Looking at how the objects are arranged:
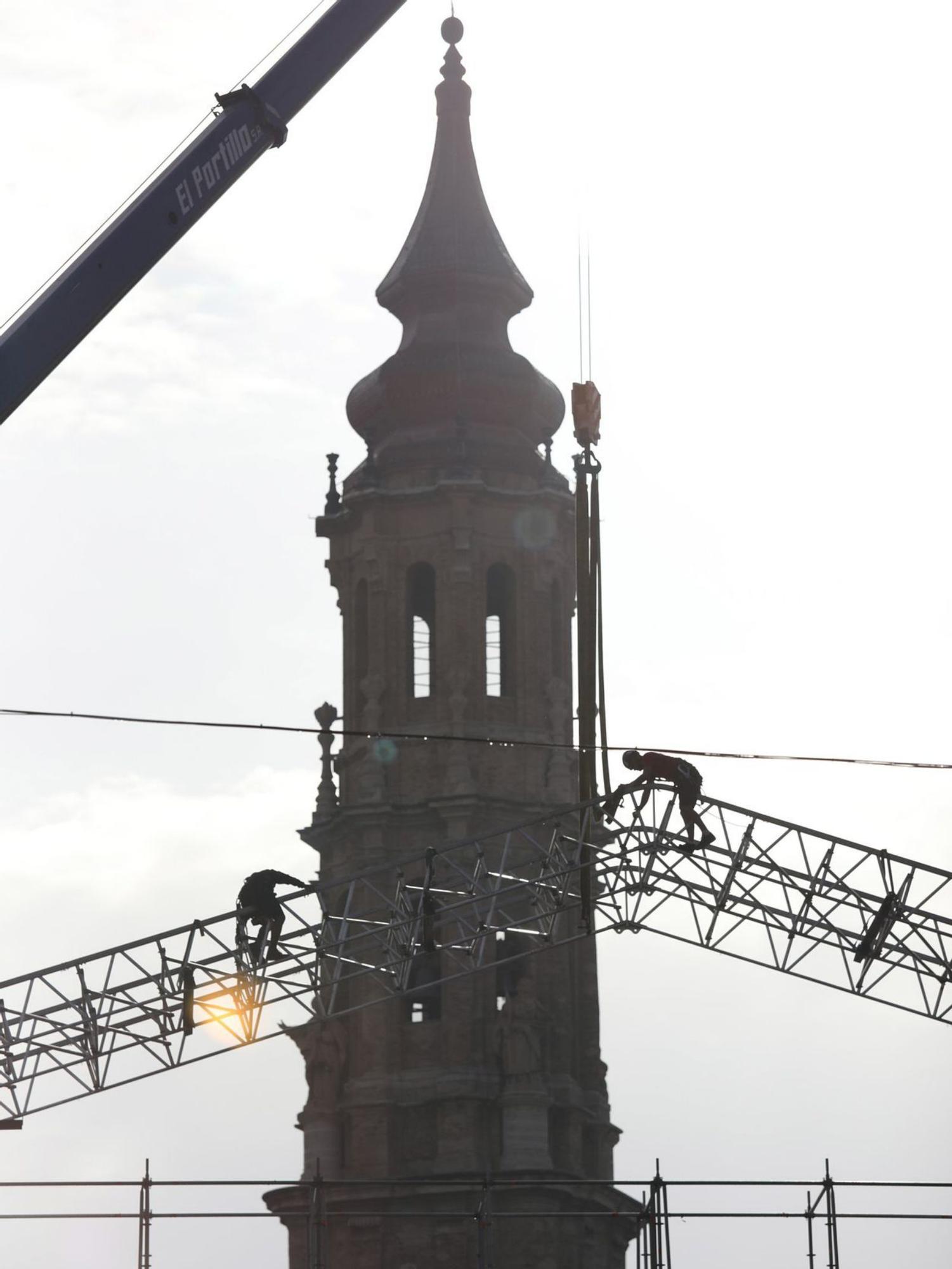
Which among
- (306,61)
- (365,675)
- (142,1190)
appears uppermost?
(365,675)

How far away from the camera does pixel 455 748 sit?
65500mm

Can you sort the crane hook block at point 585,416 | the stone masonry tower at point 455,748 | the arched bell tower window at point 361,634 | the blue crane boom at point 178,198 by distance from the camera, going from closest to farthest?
the blue crane boom at point 178,198 < the crane hook block at point 585,416 < the stone masonry tower at point 455,748 < the arched bell tower window at point 361,634

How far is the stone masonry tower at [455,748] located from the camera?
6284 cm

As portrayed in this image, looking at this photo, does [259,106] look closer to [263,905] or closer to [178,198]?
[178,198]

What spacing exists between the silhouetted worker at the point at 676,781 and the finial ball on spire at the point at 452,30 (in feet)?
106

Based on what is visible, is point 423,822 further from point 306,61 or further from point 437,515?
point 306,61

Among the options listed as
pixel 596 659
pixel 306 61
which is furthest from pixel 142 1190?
pixel 306 61

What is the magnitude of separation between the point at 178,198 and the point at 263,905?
401 inches

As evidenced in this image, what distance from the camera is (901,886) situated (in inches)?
1638

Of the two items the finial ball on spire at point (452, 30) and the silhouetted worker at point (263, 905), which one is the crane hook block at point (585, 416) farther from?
Answer: the finial ball on spire at point (452, 30)

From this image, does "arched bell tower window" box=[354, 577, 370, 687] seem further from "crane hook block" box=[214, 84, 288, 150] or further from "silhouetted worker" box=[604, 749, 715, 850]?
"crane hook block" box=[214, 84, 288, 150]

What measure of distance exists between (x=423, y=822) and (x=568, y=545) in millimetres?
6757

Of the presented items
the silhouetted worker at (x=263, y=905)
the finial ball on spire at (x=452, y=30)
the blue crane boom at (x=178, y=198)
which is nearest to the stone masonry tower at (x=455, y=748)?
the finial ball on spire at (x=452, y=30)

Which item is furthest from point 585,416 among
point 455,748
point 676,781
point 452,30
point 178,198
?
point 452,30
